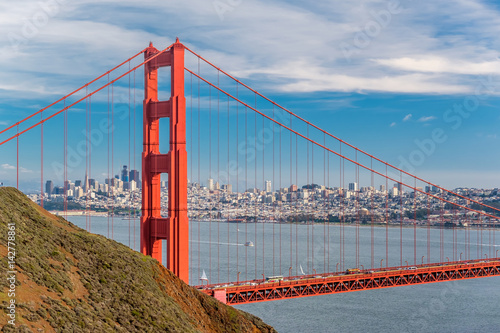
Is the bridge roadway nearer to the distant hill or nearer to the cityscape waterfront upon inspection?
the distant hill

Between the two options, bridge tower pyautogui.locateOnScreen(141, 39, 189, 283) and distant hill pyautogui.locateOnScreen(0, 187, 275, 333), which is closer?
distant hill pyautogui.locateOnScreen(0, 187, 275, 333)

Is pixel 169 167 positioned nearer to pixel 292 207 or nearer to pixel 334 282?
pixel 334 282

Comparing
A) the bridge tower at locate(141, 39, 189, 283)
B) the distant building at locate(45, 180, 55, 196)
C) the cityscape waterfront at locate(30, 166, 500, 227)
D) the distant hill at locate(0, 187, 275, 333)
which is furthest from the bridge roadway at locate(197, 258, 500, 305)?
the distant building at locate(45, 180, 55, 196)

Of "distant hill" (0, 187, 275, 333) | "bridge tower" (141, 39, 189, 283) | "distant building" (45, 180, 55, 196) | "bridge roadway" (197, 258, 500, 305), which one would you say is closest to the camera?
"distant hill" (0, 187, 275, 333)

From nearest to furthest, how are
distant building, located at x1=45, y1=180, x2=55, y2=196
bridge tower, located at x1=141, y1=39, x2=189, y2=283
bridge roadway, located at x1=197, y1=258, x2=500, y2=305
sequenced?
bridge tower, located at x1=141, y1=39, x2=189, y2=283 → bridge roadway, located at x1=197, y1=258, x2=500, y2=305 → distant building, located at x1=45, y1=180, x2=55, y2=196

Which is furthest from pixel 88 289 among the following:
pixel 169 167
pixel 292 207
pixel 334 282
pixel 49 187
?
pixel 292 207

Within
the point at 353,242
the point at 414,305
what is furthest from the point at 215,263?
the point at 353,242
